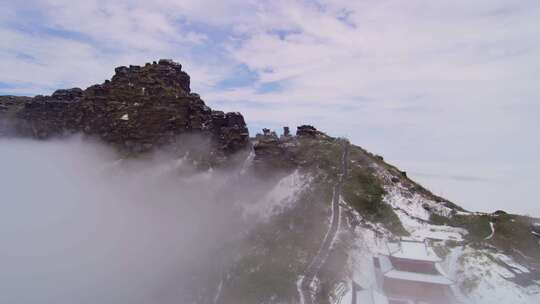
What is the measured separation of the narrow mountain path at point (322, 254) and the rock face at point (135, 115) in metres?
32.4

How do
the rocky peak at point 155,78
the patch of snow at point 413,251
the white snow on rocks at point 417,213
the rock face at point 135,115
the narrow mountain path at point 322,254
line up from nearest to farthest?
the patch of snow at point 413,251, the narrow mountain path at point 322,254, the white snow on rocks at point 417,213, the rock face at point 135,115, the rocky peak at point 155,78

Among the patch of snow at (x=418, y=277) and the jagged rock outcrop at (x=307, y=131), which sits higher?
the jagged rock outcrop at (x=307, y=131)

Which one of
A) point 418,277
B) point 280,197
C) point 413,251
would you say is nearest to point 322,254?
point 413,251

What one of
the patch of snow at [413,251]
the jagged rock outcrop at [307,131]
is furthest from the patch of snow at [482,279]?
the jagged rock outcrop at [307,131]

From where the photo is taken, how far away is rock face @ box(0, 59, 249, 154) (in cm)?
8888

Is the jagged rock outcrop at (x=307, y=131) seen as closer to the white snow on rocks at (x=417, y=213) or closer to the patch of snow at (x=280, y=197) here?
the patch of snow at (x=280, y=197)

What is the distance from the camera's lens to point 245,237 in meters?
69.9

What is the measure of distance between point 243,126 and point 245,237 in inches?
1528

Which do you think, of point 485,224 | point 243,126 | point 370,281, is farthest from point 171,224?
point 485,224

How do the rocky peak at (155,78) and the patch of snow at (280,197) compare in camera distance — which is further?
the rocky peak at (155,78)

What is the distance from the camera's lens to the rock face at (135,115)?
88881 millimetres

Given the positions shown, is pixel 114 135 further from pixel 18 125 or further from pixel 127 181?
pixel 18 125

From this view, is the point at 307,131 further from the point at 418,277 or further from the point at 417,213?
the point at 418,277

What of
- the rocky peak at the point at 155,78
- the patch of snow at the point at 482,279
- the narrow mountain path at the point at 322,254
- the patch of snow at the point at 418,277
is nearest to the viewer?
the patch of snow at the point at 482,279
